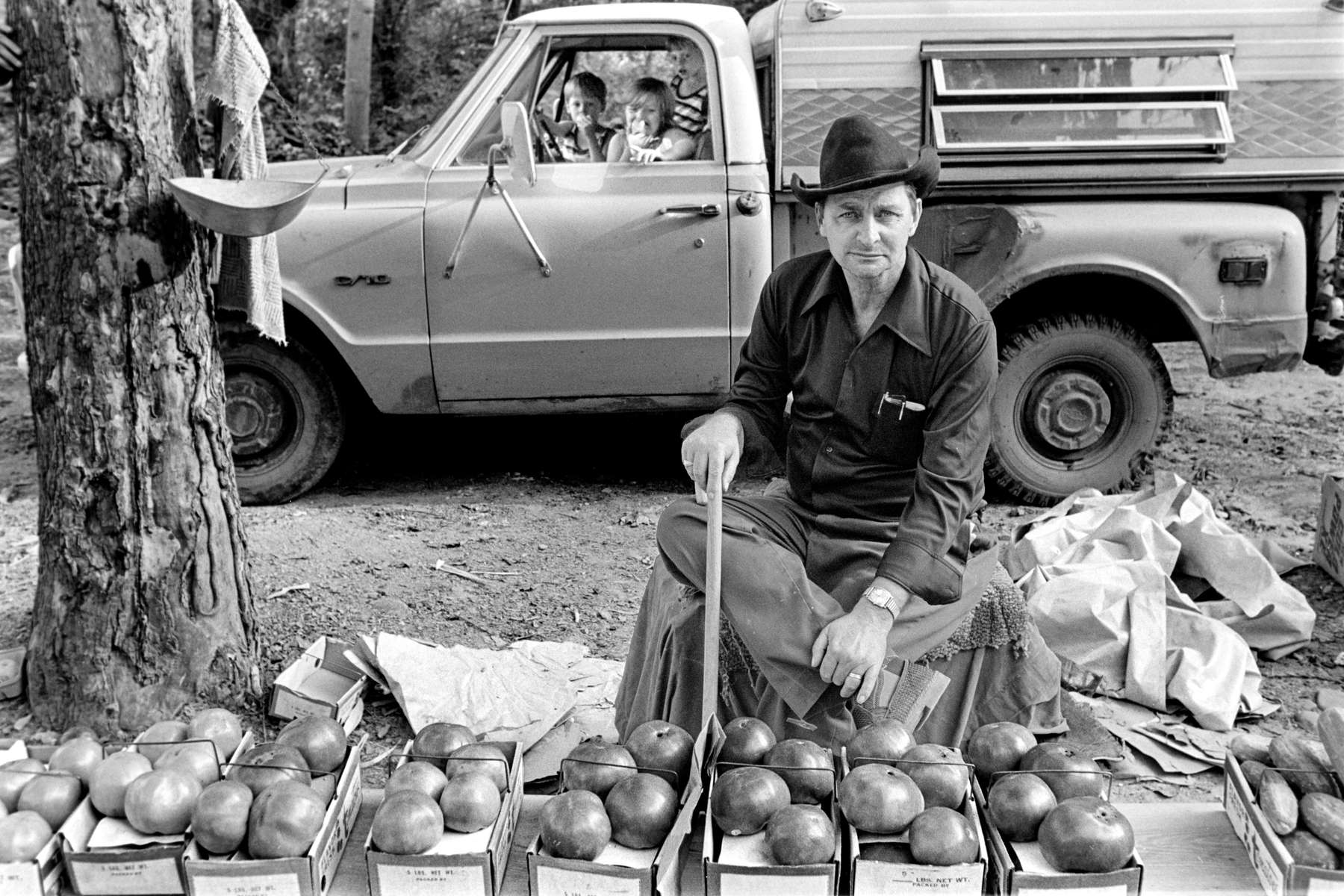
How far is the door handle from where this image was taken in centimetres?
548

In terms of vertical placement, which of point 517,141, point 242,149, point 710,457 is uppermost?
→ point 517,141

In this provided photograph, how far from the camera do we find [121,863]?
2.12 metres

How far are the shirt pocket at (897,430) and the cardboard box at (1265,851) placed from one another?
1.03 m

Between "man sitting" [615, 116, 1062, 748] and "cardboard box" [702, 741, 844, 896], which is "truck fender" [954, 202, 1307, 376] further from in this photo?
"cardboard box" [702, 741, 844, 896]

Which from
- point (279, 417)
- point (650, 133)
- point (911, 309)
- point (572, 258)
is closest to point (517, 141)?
point (572, 258)

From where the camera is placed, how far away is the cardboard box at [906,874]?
2082mm

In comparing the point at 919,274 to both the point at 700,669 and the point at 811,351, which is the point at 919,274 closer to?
the point at 811,351

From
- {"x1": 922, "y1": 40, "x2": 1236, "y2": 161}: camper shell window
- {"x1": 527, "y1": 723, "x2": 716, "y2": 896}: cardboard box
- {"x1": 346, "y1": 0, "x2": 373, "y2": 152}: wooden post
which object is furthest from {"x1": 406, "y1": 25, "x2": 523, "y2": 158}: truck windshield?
{"x1": 346, "y1": 0, "x2": 373, "y2": 152}: wooden post

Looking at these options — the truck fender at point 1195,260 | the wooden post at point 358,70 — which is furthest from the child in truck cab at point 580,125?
the wooden post at point 358,70

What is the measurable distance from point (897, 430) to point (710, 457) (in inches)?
20.4

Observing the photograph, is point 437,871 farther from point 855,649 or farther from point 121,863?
point 855,649

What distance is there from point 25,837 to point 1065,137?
476 cm

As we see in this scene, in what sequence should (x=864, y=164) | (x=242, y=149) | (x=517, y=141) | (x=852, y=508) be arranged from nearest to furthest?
(x=864, y=164), (x=852, y=508), (x=242, y=149), (x=517, y=141)

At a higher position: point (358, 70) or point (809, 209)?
point (358, 70)
